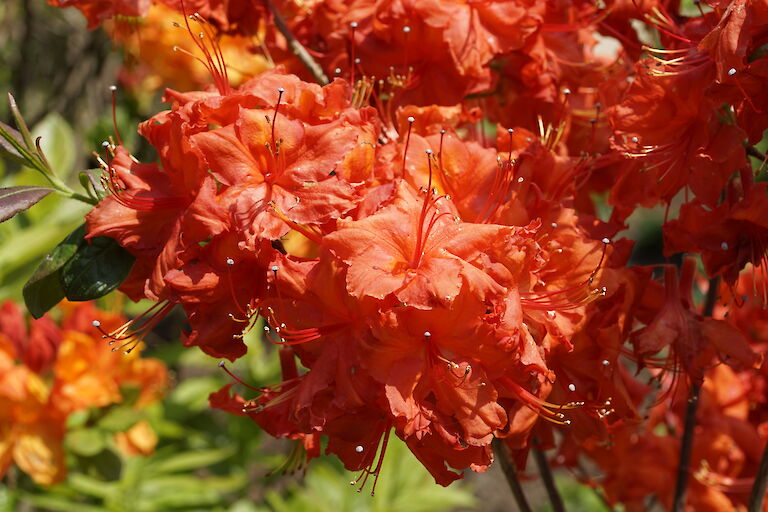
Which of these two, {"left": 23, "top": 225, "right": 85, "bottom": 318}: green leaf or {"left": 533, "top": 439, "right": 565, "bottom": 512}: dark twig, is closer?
{"left": 23, "top": 225, "right": 85, "bottom": 318}: green leaf

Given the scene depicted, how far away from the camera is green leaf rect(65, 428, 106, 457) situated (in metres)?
2.08

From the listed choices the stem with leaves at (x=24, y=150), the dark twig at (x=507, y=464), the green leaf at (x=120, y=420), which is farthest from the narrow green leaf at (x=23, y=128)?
the green leaf at (x=120, y=420)

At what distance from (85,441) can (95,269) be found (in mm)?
1136

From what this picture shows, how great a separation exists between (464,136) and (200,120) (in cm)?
46

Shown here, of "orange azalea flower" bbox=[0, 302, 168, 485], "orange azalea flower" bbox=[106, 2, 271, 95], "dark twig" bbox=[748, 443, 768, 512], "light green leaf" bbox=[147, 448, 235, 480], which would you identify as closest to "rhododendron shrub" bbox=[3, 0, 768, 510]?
"dark twig" bbox=[748, 443, 768, 512]

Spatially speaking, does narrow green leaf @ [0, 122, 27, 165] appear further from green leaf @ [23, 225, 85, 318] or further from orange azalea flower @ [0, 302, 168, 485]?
orange azalea flower @ [0, 302, 168, 485]

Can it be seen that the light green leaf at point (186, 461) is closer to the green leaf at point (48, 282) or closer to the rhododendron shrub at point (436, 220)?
the rhododendron shrub at point (436, 220)

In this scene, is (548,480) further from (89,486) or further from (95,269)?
(89,486)

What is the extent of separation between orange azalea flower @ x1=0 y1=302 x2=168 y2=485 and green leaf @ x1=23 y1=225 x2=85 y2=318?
91 centimetres

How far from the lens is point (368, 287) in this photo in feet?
3.06

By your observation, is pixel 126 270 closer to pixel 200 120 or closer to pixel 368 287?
pixel 200 120

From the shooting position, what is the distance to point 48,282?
1126mm

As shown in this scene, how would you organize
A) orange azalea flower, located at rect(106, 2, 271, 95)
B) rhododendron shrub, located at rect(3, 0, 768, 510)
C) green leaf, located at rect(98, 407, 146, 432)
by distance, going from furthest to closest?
orange azalea flower, located at rect(106, 2, 271, 95)
green leaf, located at rect(98, 407, 146, 432)
rhododendron shrub, located at rect(3, 0, 768, 510)

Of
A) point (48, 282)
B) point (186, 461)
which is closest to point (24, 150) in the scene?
point (48, 282)
